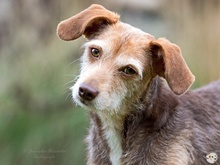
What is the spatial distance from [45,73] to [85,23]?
2.69 metres

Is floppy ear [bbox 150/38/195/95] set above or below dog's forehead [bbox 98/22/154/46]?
below

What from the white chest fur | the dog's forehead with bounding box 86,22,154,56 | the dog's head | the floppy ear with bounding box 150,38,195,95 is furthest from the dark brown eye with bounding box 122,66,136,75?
the white chest fur

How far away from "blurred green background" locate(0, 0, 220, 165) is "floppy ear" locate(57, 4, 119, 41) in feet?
6.83

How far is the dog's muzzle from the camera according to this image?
6.19 metres

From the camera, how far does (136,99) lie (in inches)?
259

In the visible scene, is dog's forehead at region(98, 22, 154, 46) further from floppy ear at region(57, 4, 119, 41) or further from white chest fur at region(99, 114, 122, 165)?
white chest fur at region(99, 114, 122, 165)

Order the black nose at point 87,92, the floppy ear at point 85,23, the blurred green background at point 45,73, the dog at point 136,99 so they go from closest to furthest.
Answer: the black nose at point 87,92 → the dog at point 136,99 → the floppy ear at point 85,23 → the blurred green background at point 45,73

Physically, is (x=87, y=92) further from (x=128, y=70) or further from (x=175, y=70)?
(x=175, y=70)

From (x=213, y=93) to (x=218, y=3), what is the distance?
302 centimetres

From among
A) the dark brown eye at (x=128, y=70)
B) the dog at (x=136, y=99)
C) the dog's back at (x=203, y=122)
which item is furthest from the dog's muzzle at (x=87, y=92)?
the dog's back at (x=203, y=122)

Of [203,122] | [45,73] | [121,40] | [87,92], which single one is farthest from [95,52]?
[45,73]

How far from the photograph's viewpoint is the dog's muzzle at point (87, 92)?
6191mm

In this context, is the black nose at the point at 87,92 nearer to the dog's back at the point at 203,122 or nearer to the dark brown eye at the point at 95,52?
the dark brown eye at the point at 95,52

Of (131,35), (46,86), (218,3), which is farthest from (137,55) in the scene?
(218,3)
